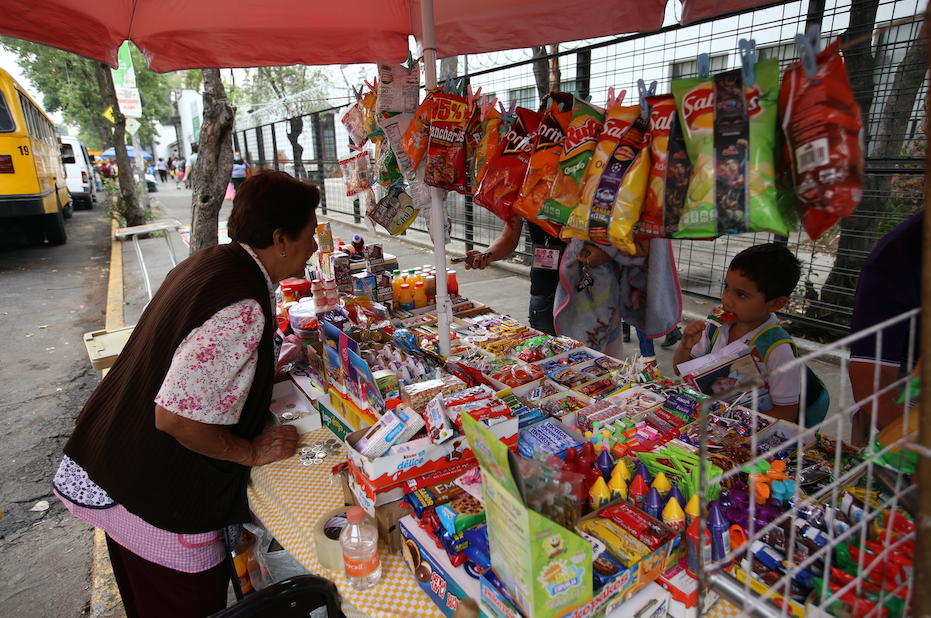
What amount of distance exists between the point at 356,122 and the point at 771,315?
2.20 m

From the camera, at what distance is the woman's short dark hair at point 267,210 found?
1805mm

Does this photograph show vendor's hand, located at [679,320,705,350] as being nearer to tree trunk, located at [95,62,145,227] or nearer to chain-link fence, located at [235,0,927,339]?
chain-link fence, located at [235,0,927,339]

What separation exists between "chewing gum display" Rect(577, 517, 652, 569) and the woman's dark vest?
44.8 inches

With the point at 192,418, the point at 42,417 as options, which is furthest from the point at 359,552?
the point at 42,417

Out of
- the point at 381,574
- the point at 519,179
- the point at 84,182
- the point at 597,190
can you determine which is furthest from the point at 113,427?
the point at 84,182

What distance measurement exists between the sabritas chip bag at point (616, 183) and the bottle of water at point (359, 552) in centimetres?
99

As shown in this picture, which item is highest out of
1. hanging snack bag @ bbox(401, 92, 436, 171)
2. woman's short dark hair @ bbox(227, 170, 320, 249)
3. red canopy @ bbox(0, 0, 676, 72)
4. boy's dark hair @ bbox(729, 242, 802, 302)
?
red canopy @ bbox(0, 0, 676, 72)

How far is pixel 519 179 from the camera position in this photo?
1.76 meters

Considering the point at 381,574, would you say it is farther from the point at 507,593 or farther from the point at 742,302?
the point at 742,302

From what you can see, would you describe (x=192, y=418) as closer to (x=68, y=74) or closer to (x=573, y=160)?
(x=573, y=160)

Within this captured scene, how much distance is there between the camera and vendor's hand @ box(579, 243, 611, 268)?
306 cm

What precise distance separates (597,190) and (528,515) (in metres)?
0.88

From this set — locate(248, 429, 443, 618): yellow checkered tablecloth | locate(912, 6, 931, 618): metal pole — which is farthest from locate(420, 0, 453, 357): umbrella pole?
locate(912, 6, 931, 618): metal pole

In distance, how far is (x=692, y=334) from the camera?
8.29 ft
